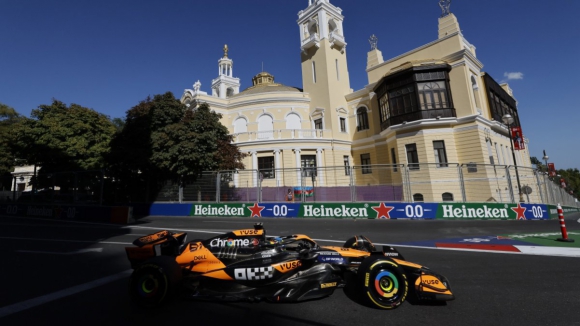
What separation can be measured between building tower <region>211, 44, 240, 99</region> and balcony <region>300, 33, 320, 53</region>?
817 inches

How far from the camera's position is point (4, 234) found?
387 inches

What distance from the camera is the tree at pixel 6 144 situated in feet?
Result: 62.9

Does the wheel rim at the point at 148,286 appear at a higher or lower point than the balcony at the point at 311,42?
lower

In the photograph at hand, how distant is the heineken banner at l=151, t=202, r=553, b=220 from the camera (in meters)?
12.0

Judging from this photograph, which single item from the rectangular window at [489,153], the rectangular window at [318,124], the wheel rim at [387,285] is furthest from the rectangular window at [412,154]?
the wheel rim at [387,285]

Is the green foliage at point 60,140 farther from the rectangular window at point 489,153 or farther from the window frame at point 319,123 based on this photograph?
the rectangular window at point 489,153

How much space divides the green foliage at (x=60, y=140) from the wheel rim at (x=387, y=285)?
26.6m

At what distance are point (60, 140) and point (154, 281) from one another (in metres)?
26.1

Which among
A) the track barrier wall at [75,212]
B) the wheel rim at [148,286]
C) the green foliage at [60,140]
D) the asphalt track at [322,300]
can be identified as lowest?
the asphalt track at [322,300]

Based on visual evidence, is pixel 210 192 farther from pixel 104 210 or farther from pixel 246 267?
pixel 246 267

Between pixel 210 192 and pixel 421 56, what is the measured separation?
22353 mm

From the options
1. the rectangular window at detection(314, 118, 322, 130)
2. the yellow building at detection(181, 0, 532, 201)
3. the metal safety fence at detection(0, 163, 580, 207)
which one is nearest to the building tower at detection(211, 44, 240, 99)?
the yellow building at detection(181, 0, 532, 201)

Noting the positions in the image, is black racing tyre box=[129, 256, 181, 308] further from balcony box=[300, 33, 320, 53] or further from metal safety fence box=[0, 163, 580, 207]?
balcony box=[300, 33, 320, 53]

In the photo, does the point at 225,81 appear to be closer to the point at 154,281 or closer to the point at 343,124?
the point at 343,124
